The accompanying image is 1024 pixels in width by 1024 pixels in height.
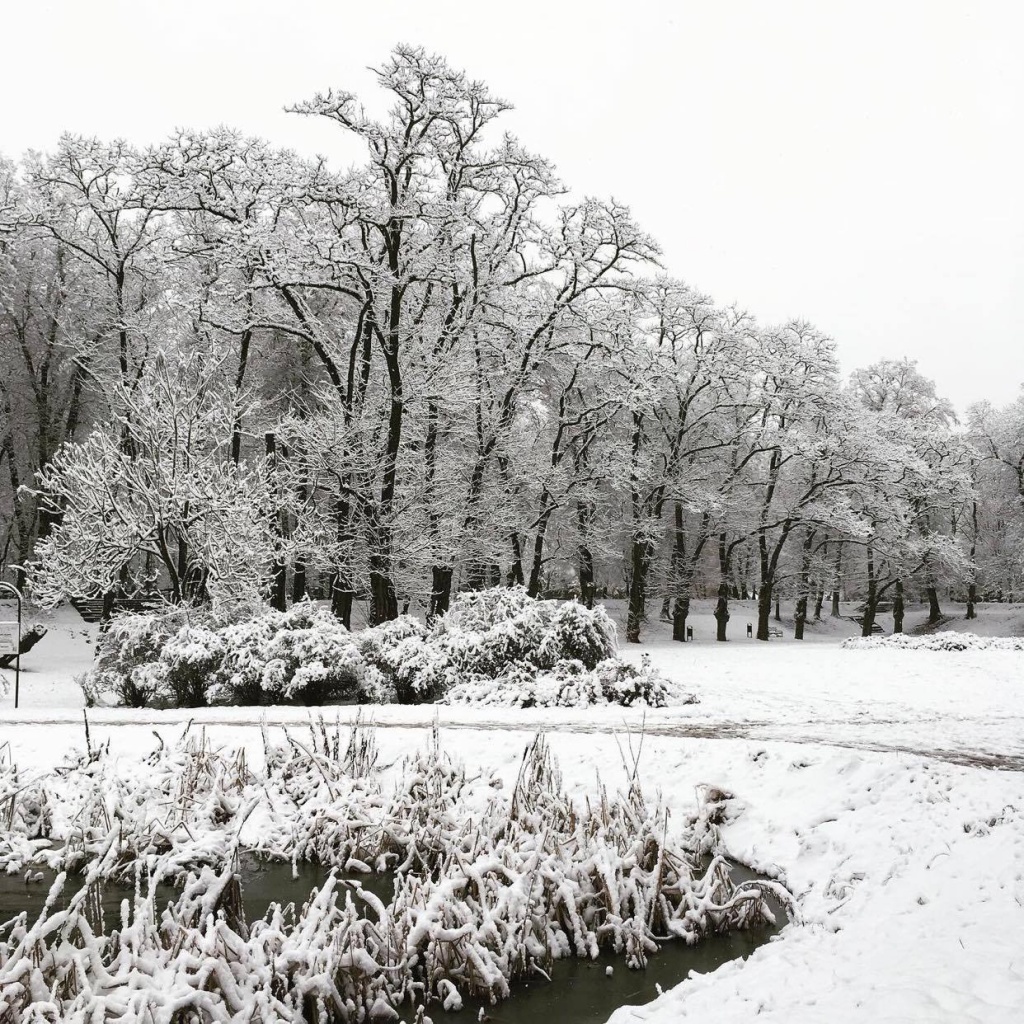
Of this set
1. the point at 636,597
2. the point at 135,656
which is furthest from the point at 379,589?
the point at 636,597

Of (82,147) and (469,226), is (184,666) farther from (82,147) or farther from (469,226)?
(82,147)

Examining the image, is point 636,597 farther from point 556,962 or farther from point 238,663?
point 556,962

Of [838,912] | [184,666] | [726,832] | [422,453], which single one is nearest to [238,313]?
[422,453]

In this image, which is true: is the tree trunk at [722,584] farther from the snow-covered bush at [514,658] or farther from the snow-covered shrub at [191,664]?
the snow-covered shrub at [191,664]

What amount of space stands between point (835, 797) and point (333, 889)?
4.10 m

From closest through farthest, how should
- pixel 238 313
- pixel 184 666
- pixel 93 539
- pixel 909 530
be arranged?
pixel 184 666 → pixel 93 539 → pixel 238 313 → pixel 909 530

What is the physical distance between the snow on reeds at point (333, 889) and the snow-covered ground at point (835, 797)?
0.58 meters

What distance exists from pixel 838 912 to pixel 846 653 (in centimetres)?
1704

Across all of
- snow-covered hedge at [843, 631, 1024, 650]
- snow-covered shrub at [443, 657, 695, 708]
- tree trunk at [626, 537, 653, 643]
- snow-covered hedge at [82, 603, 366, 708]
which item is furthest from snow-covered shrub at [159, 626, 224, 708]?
snow-covered hedge at [843, 631, 1024, 650]

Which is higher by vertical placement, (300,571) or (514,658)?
(300,571)

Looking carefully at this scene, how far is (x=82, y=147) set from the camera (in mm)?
22031

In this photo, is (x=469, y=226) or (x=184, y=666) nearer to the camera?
(x=184, y=666)

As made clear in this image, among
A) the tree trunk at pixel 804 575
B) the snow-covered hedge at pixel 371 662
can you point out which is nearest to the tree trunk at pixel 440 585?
the snow-covered hedge at pixel 371 662

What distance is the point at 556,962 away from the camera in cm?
496
